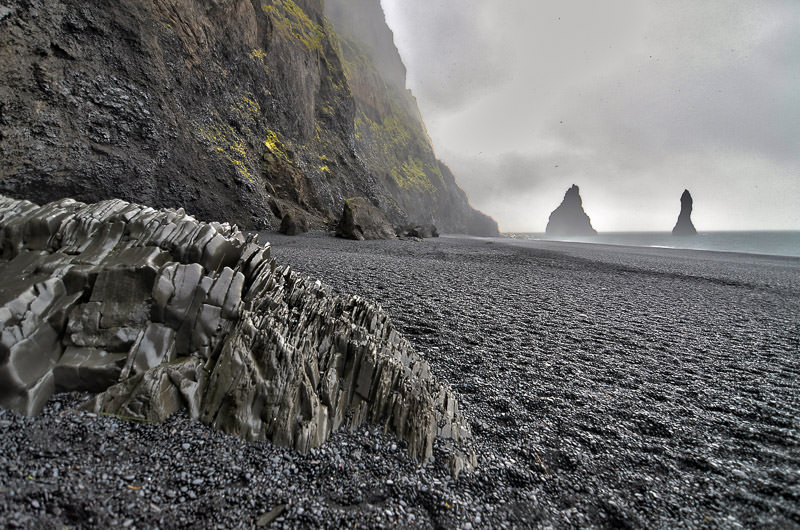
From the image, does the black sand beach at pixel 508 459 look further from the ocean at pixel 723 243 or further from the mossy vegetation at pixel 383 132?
the ocean at pixel 723 243

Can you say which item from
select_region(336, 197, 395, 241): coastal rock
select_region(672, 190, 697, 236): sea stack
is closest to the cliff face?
select_region(336, 197, 395, 241): coastal rock

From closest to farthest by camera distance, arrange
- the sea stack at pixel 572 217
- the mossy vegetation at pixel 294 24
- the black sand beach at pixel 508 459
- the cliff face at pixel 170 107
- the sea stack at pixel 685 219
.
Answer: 1. the black sand beach at pixel 508 459
2. the cliff face at pixel 170 107
3. the mossy vegetation at pixel 294 24
4. the sea stack at pixel 685 219
5. the sea stack at pixel 572 217

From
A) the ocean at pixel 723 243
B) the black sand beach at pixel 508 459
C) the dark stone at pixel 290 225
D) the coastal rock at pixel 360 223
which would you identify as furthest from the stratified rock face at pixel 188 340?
the ocean at pixel 723 243

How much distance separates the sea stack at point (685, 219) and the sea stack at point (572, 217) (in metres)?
32.6

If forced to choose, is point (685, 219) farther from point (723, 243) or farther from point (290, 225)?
point (290, 225)

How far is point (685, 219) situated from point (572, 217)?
42.2m

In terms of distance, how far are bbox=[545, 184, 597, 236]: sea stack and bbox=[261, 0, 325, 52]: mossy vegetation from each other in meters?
149

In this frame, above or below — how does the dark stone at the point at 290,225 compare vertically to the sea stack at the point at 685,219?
below

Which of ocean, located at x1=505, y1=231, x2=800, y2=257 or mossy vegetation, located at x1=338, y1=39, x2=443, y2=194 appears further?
mossy vegetation, located at x1=338, y1=39, x2=443, y2=194

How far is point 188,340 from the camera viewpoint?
106 inches

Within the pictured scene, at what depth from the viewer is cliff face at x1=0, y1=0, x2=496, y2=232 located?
8.95 meters

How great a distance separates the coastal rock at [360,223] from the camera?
675 inches

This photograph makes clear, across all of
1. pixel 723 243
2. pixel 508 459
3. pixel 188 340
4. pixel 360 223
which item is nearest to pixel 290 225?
pixel 360 223

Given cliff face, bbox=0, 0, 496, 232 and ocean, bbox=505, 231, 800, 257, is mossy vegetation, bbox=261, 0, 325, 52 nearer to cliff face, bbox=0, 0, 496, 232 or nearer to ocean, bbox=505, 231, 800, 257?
cliff face, bbox=0, 0, 496, 232
